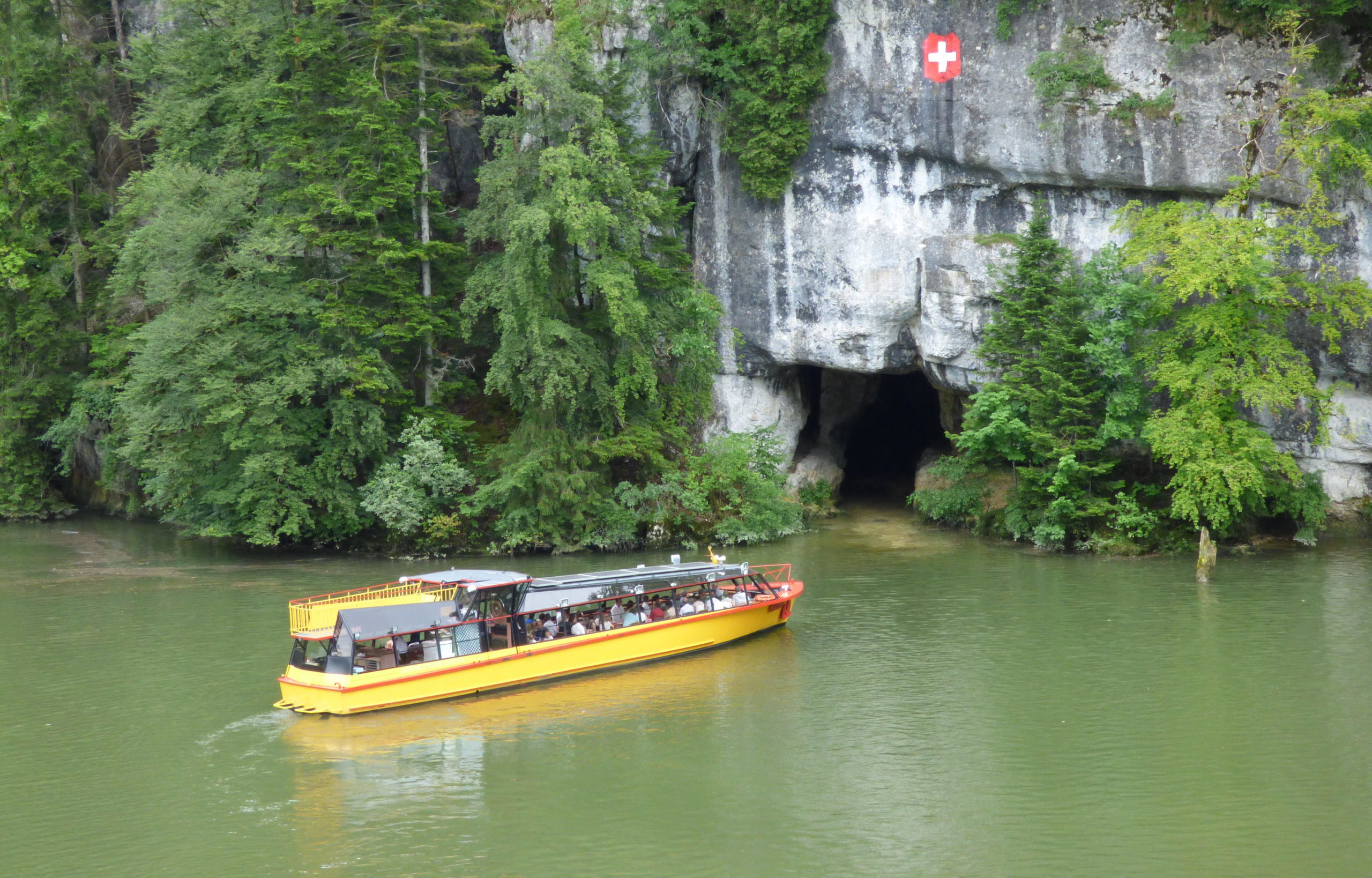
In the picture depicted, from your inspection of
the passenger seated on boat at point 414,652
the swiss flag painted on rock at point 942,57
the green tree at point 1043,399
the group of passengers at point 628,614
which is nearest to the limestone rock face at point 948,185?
the swiss flag painted on rock at point 942,57

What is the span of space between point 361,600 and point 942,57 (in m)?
19.0

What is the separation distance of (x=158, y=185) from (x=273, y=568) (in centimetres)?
1034

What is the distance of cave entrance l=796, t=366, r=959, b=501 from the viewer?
3556 cm

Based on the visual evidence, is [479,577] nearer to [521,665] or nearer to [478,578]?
[478,578]

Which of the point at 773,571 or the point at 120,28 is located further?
the point at 120,28

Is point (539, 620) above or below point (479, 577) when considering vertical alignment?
below

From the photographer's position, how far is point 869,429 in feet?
131

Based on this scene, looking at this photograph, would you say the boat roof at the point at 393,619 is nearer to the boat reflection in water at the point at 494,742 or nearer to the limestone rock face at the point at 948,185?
the boat reflection in water at the point at 494,742

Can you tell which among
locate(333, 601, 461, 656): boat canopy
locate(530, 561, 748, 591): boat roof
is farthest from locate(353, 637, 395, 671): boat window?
locate(530, 561, 748, 591): boat roof

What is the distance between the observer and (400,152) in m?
30.5

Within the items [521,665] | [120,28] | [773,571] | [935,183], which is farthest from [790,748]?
[120,28]

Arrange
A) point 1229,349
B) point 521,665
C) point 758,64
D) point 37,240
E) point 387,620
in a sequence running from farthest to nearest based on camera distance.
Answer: point 37,240 → point 758,64 → point 1229,349 → point 521,665 → point 387,620

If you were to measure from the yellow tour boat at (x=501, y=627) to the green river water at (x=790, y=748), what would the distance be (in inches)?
14.5

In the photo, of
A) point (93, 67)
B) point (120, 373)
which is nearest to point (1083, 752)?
point (120, 373)
